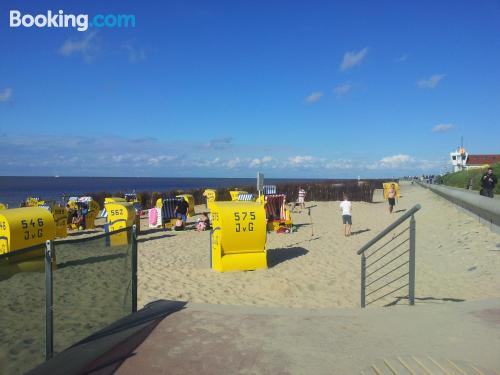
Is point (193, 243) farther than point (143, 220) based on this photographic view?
No

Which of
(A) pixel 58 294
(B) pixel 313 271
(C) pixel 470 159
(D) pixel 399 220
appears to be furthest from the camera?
(C) pixel 470 159

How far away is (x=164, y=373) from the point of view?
369 centimetres

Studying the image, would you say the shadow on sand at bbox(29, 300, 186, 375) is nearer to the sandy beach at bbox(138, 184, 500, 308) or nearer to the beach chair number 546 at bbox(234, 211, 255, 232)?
the sandy beach at bbox(138, 184, 500, 308)

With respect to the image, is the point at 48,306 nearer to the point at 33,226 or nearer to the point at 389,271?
the point at 33,226

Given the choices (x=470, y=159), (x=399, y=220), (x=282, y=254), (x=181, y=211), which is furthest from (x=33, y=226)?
(x=470, y=159)

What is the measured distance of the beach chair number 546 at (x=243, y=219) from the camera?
32.1 ft

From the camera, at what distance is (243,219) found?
9836 millimetres

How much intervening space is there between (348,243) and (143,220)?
13.2 meters

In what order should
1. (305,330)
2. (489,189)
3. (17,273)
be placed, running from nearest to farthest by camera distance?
(17,273) → (305,330) → (489,189)

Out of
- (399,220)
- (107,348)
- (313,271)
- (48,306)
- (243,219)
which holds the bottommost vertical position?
(313,271)

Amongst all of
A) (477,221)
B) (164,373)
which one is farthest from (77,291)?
(477,221)

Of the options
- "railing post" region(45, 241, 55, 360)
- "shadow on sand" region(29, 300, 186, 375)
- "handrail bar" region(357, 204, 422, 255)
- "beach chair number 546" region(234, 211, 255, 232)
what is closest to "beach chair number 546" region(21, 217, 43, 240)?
"beach chair number 546" region(234, 211, 255, 232)

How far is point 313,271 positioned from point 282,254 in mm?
2332

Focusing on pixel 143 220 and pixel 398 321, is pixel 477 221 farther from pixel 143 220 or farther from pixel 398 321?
pixel 143 220
